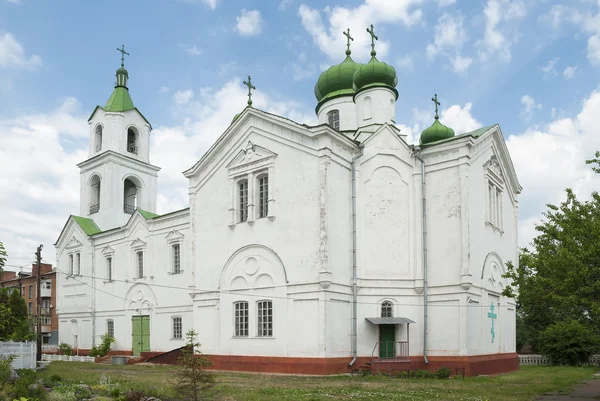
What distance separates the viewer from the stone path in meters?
15.5

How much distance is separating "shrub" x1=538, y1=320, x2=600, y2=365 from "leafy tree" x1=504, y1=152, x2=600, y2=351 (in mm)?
14080

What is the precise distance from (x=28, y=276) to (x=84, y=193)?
16889mm

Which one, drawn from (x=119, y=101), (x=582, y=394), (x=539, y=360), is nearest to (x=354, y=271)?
(x=582, y=394)

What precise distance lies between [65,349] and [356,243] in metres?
22.0

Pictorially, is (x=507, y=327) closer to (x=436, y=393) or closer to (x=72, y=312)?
(x=436, y=393)

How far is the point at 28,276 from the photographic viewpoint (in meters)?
50.6

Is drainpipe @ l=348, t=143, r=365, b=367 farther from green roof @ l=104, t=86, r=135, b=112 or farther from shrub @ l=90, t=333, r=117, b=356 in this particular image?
green roof @ l=104, t=86, r=135, b=112

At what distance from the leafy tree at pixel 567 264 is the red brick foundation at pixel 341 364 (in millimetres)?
5651

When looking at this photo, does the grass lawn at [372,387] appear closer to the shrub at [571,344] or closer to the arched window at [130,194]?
the shrub at [571,344]

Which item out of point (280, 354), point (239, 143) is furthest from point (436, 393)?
point (239, 143)

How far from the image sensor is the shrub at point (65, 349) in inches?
1368

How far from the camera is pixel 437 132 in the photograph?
26.7m

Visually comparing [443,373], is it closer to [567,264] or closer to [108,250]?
[567,264]

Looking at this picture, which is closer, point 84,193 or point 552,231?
point 552,231
